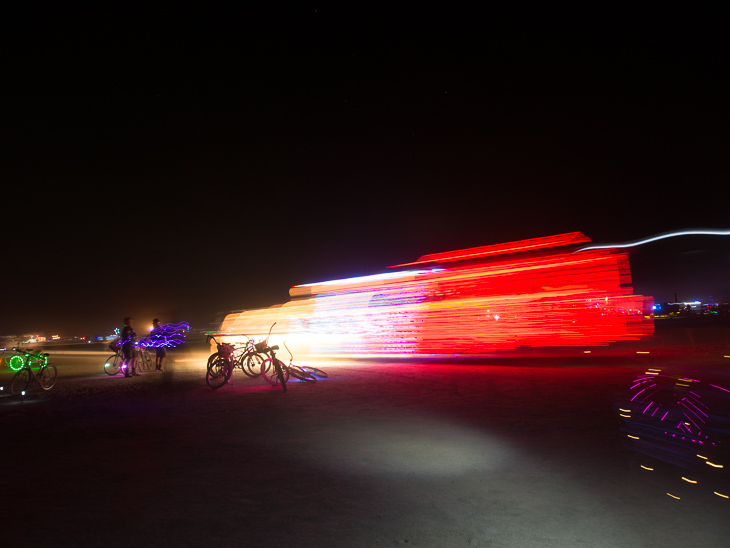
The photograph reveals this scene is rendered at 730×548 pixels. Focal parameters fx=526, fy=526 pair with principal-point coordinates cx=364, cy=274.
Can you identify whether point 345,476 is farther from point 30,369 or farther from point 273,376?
point 30,369

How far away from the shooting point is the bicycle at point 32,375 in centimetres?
1090

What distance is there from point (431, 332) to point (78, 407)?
14512 mm

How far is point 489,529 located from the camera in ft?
11.0

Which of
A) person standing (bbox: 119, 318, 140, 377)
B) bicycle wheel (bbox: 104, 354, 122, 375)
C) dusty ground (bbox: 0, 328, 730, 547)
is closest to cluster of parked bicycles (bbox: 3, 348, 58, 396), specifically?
dusty ground (bbox: 0, 328, 730, 547)

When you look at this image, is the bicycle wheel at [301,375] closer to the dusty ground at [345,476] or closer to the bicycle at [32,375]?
the dusty ground at [345,476]

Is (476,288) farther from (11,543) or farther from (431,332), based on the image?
(11,543)

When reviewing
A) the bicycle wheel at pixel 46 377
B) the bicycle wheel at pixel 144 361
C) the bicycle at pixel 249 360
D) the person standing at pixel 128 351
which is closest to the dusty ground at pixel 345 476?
the bicycle wheel at pixel 46 377

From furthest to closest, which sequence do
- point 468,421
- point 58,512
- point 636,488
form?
1. point 468,421
2. point 636,488
3. point 58,512

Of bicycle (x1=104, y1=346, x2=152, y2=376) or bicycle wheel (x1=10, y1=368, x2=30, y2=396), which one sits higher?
bicycle wheel (x1=10, y1=368, x2=30, y2=396)

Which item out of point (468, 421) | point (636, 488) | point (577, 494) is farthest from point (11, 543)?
point (468, 421)

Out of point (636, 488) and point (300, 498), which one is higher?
point (300, 498)

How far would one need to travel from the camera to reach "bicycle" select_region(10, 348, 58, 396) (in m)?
10.9

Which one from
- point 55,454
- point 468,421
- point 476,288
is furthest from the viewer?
point 476,288

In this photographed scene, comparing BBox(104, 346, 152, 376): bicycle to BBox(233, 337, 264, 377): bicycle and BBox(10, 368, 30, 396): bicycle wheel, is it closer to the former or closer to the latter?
BBox(233, 337, 264, 377): bicycle
